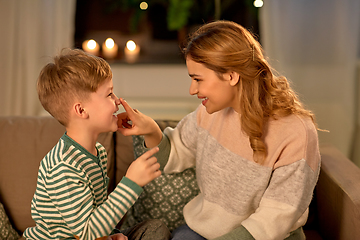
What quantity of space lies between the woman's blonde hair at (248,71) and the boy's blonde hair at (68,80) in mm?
327

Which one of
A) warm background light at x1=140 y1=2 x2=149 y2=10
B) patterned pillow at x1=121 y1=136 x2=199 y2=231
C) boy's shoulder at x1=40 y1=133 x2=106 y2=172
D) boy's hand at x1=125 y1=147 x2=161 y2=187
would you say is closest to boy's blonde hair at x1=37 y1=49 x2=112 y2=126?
boy's shoulder at x1=40 y1=133 x2=106 y2=172

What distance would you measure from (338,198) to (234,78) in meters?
0.67

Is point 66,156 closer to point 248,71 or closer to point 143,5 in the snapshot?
point 248,71

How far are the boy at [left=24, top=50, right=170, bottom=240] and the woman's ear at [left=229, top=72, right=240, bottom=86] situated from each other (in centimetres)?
36

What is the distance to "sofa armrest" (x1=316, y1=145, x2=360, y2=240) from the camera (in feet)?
4.63

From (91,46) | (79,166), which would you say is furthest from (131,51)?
(79,166)

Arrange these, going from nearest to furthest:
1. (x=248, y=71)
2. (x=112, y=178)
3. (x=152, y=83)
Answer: (x=248, y=71), (x=112, y=178), (x=152, y=83)

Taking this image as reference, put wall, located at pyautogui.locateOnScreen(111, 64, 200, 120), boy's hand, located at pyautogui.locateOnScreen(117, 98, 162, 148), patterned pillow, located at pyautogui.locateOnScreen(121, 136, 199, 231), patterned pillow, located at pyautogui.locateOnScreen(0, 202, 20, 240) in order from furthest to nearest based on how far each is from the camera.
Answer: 1. wall, located at pyautogui.locateOnScreen(111, 64, 200, 120)
2. patterned pillow, located at pyautogui.locateOnScreen(121, 136, 199, 231)
3. patterned pillow, located at pyautogui.locateOnScreen(0, 202, 20, 240)
4. boy's hand, located at pyautogui.locateOnScreen(117, 98, 162, 148)

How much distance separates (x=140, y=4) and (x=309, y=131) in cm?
225

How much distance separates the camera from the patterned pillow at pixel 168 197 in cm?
174

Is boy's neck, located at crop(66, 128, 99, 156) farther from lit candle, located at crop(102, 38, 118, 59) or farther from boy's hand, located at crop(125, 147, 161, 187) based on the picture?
lit candle, located at crop(102, 38, 118, 59)

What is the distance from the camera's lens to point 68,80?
4.03 ft

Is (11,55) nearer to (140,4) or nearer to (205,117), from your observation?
(140,4)

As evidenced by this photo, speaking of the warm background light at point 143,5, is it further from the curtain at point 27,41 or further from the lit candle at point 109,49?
the curtain at point 27,41
